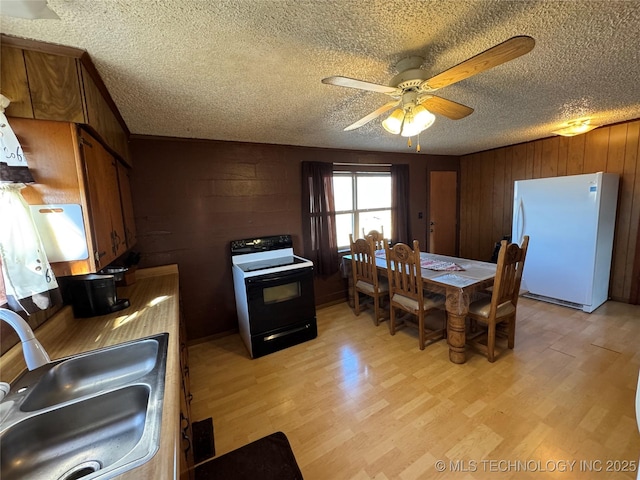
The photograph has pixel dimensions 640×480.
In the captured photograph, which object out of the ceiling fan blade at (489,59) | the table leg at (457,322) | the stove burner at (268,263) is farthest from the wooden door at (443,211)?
the ceiling fan blade at (489,59)

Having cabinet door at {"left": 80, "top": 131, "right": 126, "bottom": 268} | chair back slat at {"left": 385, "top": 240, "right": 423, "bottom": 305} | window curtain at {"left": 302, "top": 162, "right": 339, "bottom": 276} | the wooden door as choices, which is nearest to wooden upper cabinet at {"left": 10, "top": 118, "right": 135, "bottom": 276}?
cabinet door at {"left": 80, "top": 131, "right": 126, "bottom": 268}

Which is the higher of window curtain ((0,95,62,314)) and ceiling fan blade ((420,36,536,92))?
ceiling fan blade ((420,36,536,92))

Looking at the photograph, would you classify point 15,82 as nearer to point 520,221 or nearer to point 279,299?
point 279,299

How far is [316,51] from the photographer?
1.33 m

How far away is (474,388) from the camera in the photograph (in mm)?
2045

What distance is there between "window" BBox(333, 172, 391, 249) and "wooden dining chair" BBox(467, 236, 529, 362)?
1928 mm

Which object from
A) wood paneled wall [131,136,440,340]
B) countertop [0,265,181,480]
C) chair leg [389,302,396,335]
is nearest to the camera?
countertop [0,265,181,480]

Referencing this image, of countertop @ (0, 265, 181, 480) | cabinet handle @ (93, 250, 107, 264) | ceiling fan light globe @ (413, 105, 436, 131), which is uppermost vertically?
ceiling fan light globe @ (413, 105, 436, 131)

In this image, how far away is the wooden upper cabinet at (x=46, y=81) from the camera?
3.45 feet

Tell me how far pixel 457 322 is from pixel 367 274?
3.68ft

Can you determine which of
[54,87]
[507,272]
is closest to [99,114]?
[54,87]

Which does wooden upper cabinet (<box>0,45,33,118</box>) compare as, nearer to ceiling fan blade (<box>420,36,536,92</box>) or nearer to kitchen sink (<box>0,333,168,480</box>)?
kitchen sink (<box>0,333,168,480</box>)

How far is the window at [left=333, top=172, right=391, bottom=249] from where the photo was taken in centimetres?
384

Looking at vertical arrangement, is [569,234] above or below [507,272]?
above
